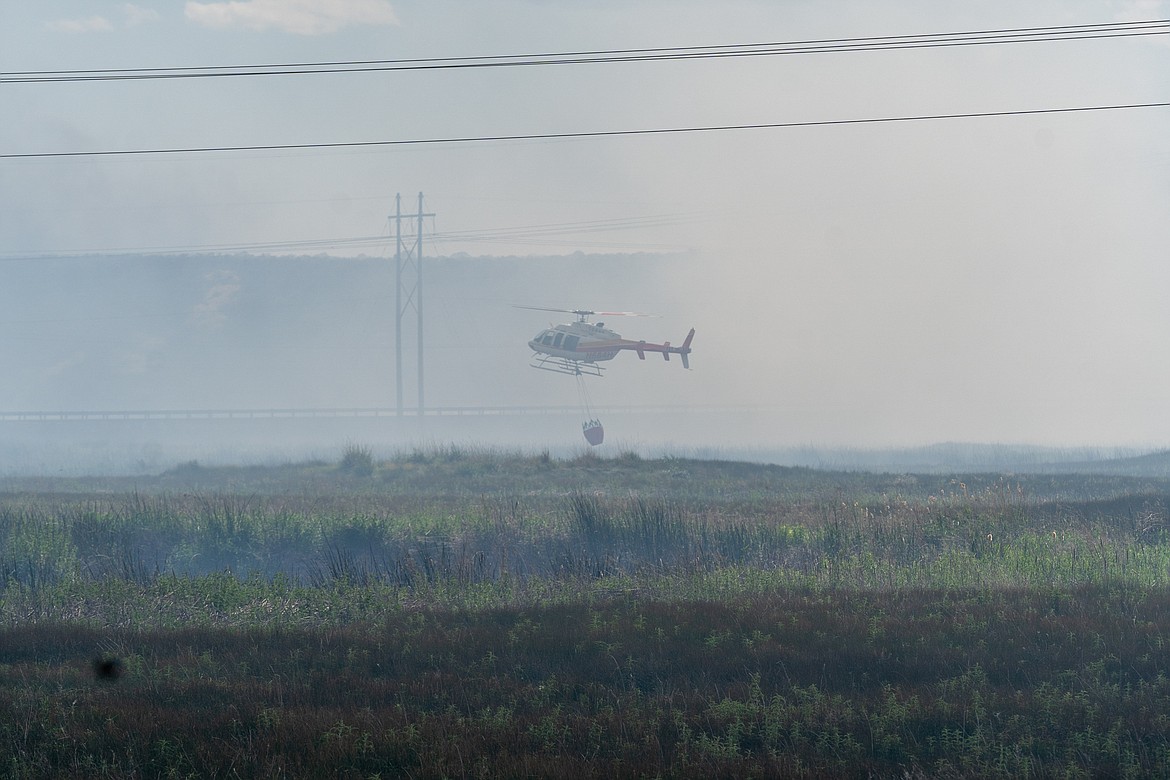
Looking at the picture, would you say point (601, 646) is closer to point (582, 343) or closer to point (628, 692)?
point (628, 692)

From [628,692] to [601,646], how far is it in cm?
204

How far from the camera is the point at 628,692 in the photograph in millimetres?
11414

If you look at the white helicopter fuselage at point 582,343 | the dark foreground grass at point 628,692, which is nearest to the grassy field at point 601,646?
the dark foreground grass at point 628,692

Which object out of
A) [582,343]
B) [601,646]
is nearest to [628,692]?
[601,646]

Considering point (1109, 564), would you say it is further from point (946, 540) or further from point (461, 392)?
point (461, 392)

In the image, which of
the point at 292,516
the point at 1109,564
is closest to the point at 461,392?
the point at 292,516

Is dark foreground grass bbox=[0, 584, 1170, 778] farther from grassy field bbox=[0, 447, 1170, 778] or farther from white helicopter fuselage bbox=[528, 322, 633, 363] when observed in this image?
white helicopter fuselage bbox=[528, 322, 633, 363]

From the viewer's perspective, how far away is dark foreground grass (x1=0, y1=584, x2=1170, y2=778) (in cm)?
900

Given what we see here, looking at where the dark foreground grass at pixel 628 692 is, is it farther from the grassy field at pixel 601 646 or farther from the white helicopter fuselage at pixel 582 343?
the white helicopter fuselage at pixel 582 343

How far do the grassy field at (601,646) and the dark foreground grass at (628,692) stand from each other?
0.04 m

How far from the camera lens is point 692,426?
145 m

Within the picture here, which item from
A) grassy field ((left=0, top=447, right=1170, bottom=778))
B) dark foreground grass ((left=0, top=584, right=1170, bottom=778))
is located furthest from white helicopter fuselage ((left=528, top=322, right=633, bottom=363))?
dark foreground grass ((left=0, top=584, right=1170, bottom=778))

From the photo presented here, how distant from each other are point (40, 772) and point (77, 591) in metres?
10.8

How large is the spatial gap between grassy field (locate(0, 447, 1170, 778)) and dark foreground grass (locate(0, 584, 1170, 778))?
0.04 meters
